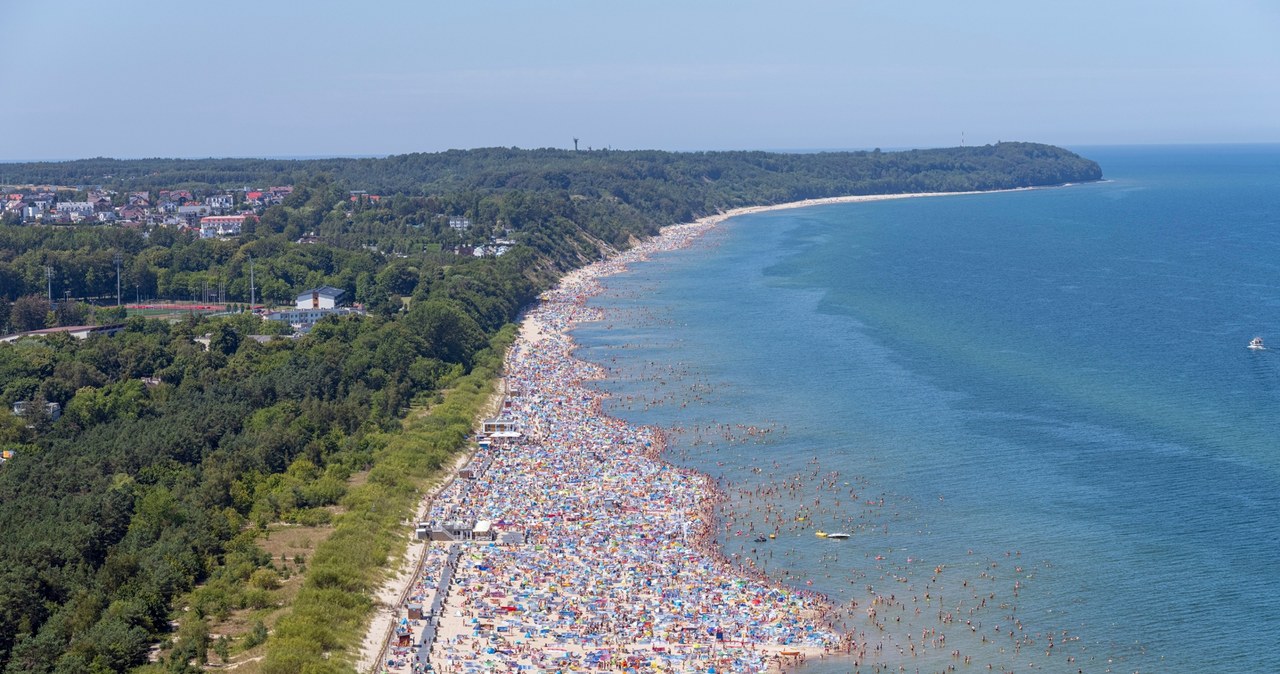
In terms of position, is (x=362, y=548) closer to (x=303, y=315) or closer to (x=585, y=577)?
(x=585, y=577)

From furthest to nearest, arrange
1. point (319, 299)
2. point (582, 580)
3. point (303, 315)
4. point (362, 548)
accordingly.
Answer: point (319, 299) < point (303, 315) < point (362, 548) < point (582, 580)

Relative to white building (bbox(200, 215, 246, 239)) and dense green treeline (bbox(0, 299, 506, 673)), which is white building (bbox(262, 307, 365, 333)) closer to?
dense green treeline (bbox(0, 299, 506, 673))

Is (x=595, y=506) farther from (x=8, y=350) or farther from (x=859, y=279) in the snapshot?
(x=859, y=279)

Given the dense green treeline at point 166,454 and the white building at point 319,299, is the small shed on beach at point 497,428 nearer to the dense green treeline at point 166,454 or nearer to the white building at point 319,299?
the dense green treeline at point 166,454

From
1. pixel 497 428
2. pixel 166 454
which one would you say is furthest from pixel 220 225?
pixel 166 454

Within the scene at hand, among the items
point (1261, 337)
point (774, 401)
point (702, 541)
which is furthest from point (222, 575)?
point (1261, 337)

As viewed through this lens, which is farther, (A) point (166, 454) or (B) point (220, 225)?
(B) point (220, 225)

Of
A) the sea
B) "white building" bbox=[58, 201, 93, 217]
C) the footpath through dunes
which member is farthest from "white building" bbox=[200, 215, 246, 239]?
the footpath through dunes

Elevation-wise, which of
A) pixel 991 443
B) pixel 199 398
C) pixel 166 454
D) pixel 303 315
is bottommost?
pixel 991 443
